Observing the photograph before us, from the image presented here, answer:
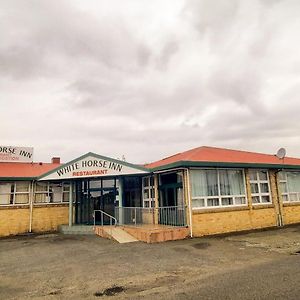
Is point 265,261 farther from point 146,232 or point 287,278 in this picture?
point 146,232

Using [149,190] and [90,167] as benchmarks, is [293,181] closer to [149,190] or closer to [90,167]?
[149,190]

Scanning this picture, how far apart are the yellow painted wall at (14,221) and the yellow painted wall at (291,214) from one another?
1519 cm

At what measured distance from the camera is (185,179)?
13789 mm

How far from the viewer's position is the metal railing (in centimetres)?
1386

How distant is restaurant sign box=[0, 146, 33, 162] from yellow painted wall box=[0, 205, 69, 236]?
5730mm

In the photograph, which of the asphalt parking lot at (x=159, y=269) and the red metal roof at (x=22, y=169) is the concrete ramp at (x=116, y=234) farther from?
the red metal roof at (x=22, y=169)

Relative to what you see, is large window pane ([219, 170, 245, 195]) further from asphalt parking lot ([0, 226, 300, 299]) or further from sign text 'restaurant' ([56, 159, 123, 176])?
sign text 'restaurant' ([56, 159, 123, 176])

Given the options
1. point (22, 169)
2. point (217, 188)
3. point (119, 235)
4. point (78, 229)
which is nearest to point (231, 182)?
point (217, 188)

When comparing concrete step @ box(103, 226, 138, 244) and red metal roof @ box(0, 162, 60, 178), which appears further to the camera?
red metal roof @ box(0, 162, 60, 178)

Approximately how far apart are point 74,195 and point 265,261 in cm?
1334

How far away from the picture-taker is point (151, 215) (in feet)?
50.7

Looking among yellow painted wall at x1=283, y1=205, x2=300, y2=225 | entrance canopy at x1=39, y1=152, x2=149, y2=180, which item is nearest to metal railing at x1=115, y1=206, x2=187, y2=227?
entrance canopy at x1=39, y1=152, x2=149, y2=180

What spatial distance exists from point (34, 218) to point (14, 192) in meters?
2.02

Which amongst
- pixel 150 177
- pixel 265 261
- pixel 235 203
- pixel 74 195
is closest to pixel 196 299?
pixel 265 261
